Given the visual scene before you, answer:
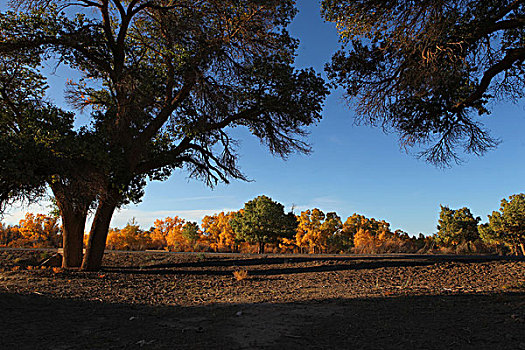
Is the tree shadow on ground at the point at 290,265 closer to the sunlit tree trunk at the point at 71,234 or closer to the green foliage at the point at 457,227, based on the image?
the sunlit tree trunk at the point at 71,234

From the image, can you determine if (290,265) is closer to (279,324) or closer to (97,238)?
(97,238)

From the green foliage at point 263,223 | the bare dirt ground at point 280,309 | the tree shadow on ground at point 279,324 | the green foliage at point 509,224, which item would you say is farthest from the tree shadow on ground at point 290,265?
the green foliage at point 509,224

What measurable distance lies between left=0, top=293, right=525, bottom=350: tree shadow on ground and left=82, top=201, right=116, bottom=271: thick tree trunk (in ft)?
17.1

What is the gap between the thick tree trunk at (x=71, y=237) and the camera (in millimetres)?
11414

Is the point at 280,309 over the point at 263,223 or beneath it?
beneath

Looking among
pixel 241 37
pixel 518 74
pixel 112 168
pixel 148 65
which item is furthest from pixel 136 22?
pixel 518 74

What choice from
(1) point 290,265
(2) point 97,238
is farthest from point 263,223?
(2) point 97,238

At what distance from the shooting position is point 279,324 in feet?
13.7

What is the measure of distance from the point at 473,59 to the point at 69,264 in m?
13.7

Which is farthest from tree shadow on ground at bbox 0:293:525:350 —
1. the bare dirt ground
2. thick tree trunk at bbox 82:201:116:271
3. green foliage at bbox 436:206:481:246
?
green foliage at bbox 436:206:481:246

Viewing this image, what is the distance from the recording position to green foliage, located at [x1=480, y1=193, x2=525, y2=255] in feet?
90.7

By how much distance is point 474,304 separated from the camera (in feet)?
16.4

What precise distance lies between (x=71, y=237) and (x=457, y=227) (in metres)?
34.6

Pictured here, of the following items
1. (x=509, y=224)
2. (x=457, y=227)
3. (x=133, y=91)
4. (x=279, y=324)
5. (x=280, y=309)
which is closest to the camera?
(x=279, y=324)
